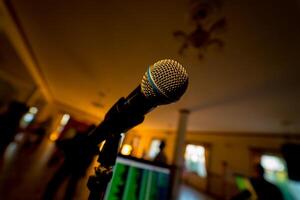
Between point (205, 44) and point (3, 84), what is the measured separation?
3729 millimetres

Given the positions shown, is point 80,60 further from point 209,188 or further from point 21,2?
point 209,188

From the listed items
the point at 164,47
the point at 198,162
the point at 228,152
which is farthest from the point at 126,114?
the point at 198,162

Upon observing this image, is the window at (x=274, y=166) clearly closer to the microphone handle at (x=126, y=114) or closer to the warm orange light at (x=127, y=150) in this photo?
the warm orange light at (x=127, y=150)

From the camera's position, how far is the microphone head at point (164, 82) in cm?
29

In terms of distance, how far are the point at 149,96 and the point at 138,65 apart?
76 cm

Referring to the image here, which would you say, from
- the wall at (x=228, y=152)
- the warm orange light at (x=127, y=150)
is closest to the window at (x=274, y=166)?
the wall at (x=228, y=152)

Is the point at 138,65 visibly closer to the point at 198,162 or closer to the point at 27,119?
the point at 27,119

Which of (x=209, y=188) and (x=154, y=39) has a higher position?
(x=154, y=39)

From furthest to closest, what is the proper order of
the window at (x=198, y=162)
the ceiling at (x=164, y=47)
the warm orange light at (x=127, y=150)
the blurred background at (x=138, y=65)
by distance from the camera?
the window at (x=198, y=162), the ceiling at (x=164, y=47), the blurred background at (x=138, y=65), the warm orange light at (x=127, y=150)

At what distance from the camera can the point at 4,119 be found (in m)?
1.12

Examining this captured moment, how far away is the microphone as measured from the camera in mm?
296

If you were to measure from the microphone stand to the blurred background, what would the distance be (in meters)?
0.04

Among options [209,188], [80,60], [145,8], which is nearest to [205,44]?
[145,8]

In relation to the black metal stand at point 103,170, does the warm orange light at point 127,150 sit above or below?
above
